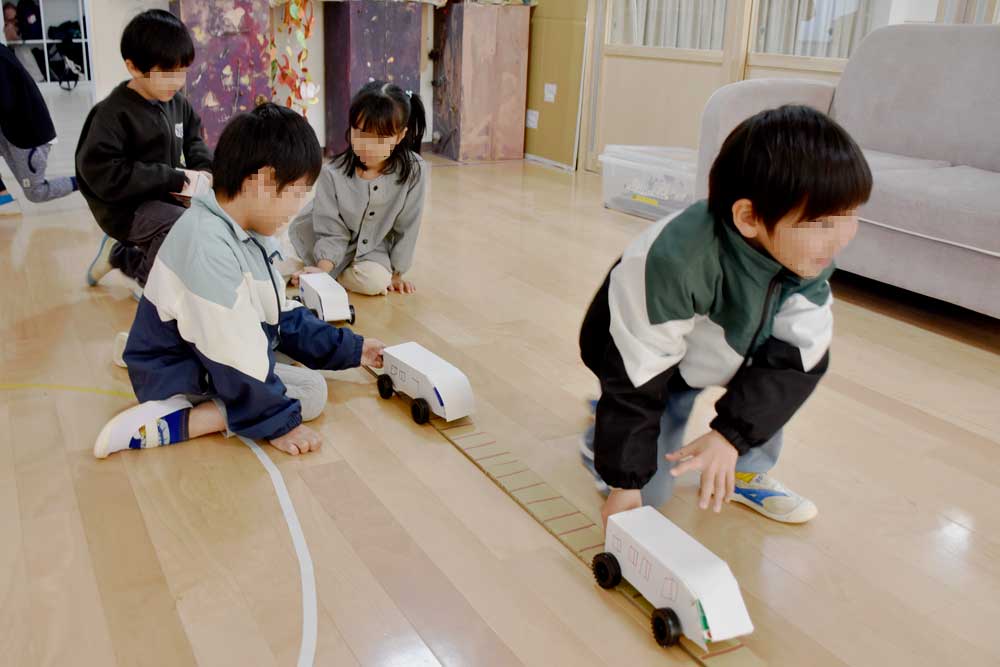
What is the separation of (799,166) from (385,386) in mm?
966

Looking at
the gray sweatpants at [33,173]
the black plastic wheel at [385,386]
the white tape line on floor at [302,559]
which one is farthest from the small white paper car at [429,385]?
the gray sweatpants at [33,173]

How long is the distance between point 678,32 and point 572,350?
2470 mm

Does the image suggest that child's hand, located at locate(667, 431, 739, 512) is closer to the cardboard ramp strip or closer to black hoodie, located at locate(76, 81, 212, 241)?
the cardboard ramp strip

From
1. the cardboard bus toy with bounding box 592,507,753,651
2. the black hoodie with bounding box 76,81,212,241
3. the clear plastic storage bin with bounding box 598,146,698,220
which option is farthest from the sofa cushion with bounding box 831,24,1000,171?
the black hoodie with bounding box 76,81,212,241

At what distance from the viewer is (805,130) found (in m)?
1.00

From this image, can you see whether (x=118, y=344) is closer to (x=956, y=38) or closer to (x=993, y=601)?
(x=993, y=601)

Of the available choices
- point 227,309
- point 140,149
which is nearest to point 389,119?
point 140,149

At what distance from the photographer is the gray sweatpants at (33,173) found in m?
2.96

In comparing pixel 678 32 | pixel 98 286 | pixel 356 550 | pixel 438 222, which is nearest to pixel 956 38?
pixel 678 32

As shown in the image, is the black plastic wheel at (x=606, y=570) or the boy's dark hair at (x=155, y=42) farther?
the boy's dark hair at (x=155, y=42)

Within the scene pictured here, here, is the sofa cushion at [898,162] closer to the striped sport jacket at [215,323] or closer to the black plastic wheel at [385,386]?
the black plastic wheel at [385,386]

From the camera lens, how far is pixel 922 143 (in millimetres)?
2670

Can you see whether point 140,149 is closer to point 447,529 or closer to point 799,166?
point 447,529

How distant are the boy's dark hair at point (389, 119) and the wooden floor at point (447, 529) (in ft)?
1.45
